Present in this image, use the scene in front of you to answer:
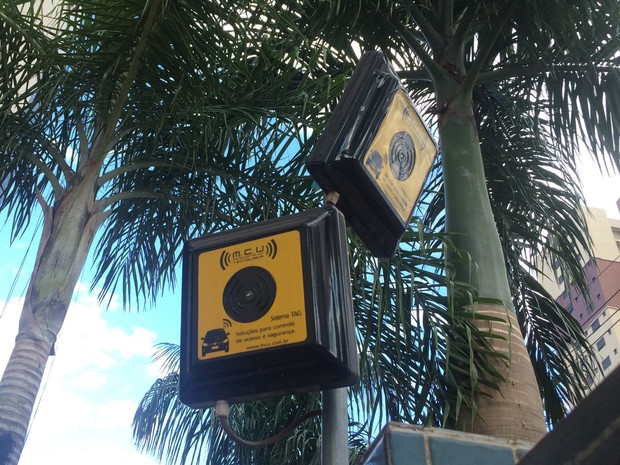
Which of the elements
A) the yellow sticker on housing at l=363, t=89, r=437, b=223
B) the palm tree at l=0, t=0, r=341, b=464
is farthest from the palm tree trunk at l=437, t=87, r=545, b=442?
the yellow sticker on housing at l=363, t=89, r=437, b=223

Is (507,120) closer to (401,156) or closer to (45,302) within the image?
(45,302)

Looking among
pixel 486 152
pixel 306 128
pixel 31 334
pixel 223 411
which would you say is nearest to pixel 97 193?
pixel 31 334

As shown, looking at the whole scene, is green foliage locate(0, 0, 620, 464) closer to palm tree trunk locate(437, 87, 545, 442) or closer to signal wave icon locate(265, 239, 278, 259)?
palm tree trunk locate(437, 87, 545, 442)

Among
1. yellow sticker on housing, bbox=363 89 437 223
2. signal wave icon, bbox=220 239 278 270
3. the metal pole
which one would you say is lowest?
the metal pole

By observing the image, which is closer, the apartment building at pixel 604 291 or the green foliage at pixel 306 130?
the green foliage at pixel 306 130

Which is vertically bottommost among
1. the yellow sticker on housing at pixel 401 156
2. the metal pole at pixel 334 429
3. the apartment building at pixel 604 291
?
the metal pole at pixel 334 429

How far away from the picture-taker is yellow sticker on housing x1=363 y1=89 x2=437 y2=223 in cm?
127

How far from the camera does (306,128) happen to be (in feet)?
11.8

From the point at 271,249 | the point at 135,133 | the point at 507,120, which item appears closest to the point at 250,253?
the point at 271,249

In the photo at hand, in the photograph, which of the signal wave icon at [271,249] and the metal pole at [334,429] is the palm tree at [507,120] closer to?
the metal pole at [334,429]

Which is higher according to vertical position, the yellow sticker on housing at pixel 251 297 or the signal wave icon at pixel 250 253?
the signal wave icon at pixel 250 253

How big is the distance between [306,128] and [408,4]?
816 millimetres

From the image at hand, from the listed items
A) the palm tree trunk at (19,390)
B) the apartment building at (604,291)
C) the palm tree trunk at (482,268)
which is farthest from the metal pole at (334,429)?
the apartment building at (604,291)

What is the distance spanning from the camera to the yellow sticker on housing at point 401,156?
1.27 meters
